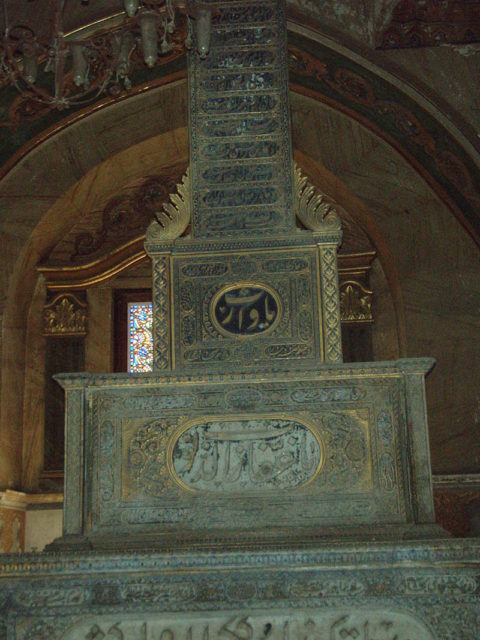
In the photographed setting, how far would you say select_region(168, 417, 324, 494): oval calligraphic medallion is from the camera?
Answer: 20.9 feet

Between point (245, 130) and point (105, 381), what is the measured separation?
202 centimetres

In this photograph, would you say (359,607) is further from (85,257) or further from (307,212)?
(85,257)

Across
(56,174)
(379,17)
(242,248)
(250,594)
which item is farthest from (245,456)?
(56,174)

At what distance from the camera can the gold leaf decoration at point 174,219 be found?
Result: 7.02 m

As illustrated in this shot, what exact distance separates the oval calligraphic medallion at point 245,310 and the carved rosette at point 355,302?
13.9 ft

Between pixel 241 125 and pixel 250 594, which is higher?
pixel 241 125

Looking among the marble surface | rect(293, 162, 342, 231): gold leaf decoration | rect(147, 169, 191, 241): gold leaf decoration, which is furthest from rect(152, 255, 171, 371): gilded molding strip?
the marble surface

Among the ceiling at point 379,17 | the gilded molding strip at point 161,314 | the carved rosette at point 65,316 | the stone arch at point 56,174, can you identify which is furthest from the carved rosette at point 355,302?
the gilded molding strip at point 161,314

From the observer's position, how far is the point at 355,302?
1112 centimetres

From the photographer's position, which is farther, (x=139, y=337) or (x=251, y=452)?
(x=139, y=337)

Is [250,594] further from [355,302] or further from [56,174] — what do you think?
[355,302]

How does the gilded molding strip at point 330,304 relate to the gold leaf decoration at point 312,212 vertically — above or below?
below

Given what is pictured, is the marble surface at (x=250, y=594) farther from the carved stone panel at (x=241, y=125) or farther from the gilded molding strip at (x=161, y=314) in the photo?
the carved stone panel at (x=241, y=125)

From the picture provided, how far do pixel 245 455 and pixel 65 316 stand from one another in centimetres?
530
